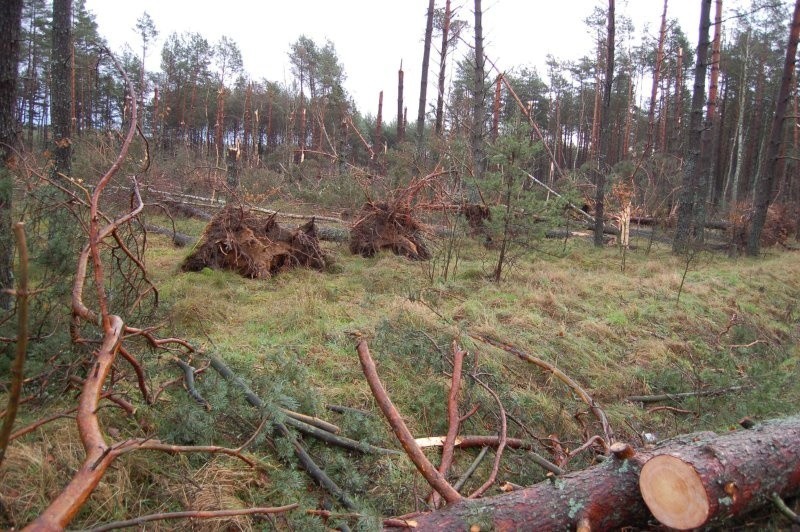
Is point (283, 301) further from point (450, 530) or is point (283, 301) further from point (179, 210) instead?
point (179, 210)

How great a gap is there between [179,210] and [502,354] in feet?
32.1

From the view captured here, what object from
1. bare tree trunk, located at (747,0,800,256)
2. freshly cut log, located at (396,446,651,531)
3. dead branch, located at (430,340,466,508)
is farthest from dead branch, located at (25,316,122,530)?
bare tree trunk, located at (747,0,800,256)

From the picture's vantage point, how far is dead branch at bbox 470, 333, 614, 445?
356 centimetres

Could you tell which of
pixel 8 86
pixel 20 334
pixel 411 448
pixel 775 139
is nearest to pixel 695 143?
pixel 775 139

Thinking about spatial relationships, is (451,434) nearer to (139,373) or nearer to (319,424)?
(319,424)

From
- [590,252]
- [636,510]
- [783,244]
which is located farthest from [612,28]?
[636,510]

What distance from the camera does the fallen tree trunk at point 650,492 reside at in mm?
Result: 2109

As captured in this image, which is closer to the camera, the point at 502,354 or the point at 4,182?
the point at 4,182

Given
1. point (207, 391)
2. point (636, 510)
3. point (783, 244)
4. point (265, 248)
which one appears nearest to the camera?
point (636, 510)

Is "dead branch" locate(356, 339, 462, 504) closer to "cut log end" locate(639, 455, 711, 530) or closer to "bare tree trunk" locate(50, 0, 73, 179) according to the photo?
"cut log end" locate(639, 455, 711, 530)

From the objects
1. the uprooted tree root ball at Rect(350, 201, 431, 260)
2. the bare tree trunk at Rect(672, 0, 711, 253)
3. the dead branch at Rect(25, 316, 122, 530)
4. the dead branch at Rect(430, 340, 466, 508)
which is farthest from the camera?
the bare tree trunk at Rect(672, 0, 711, 253)

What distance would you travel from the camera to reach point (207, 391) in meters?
2.74

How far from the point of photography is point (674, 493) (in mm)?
2158

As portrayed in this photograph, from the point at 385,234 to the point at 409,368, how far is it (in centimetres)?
507
